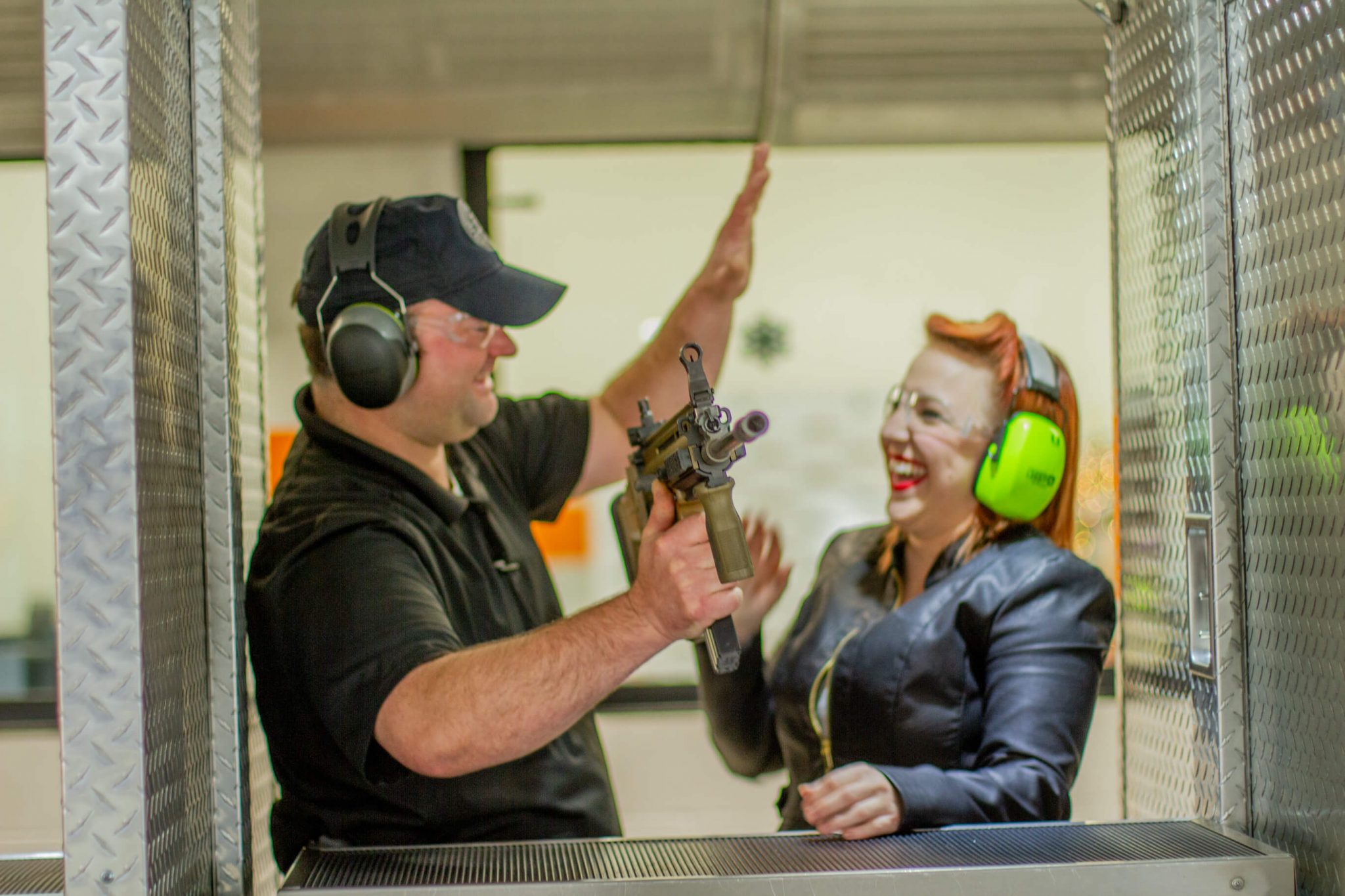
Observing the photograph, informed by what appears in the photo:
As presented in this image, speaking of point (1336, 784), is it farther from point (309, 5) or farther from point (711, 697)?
point (309, 5)

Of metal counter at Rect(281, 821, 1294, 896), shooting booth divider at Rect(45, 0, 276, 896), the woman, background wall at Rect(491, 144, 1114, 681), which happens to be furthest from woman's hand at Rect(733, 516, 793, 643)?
background wall at Rect(491, 144, 1114, 681)

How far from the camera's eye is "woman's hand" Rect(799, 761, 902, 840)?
4.53 ft

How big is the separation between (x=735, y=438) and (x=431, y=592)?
58 cm

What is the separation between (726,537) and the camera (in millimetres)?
1186

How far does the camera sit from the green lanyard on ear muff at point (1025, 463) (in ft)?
6.09

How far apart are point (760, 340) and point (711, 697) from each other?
2.07m

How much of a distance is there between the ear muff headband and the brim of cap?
11 cm

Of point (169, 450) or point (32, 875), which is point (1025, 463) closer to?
point (169, 450)

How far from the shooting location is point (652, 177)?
3.88m

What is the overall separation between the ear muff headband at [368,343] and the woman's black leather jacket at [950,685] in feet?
2.67

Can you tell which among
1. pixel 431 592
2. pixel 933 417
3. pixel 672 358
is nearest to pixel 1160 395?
pixel 933 417

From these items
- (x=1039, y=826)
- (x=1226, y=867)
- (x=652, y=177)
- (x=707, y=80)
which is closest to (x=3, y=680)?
(x=652, y=177)

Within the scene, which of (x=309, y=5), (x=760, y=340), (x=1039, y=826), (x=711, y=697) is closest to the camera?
(x=1039, y=826)

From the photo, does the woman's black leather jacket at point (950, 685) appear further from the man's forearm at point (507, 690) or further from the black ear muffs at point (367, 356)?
the black ear muffs at point (367, 356)
